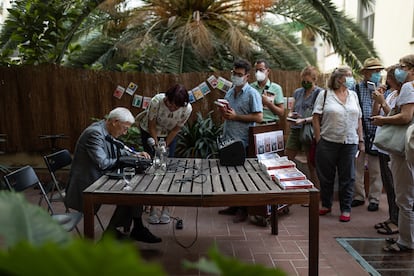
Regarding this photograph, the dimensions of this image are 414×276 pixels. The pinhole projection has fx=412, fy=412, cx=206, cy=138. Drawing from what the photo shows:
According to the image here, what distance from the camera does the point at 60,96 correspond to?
21.1 feet

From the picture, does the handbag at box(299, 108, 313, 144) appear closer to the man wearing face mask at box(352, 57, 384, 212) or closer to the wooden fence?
the man wearing face mask at box(352, 57, 384, 212)

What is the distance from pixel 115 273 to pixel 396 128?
351 centimetres

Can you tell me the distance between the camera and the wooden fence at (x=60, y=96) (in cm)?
641

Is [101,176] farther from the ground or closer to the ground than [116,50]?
closer to the ground

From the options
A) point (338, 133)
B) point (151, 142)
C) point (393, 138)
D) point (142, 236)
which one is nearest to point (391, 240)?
point (393, 138)

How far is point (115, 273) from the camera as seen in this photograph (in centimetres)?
41

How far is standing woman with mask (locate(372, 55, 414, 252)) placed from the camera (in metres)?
3.36

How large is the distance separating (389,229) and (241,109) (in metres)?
1.93

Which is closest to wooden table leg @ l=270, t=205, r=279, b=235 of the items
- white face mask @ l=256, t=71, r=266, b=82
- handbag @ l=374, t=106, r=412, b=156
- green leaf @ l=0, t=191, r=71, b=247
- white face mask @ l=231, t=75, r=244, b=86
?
handbag @ l=374, t=106, r=412, b=156

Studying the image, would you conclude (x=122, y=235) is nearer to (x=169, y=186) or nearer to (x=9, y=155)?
(x=169, y=186)

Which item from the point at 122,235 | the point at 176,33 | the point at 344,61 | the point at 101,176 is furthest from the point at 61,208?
the point at 344,61

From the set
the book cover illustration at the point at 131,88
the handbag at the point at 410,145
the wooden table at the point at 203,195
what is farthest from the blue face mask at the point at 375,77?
the book cover illustration at the point at 131,88

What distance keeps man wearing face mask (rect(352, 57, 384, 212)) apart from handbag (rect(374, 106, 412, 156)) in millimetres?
1255

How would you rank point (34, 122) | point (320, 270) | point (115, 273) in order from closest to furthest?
1. point (115, 273)
2. point (320, 270)
3. point (34, 122)
